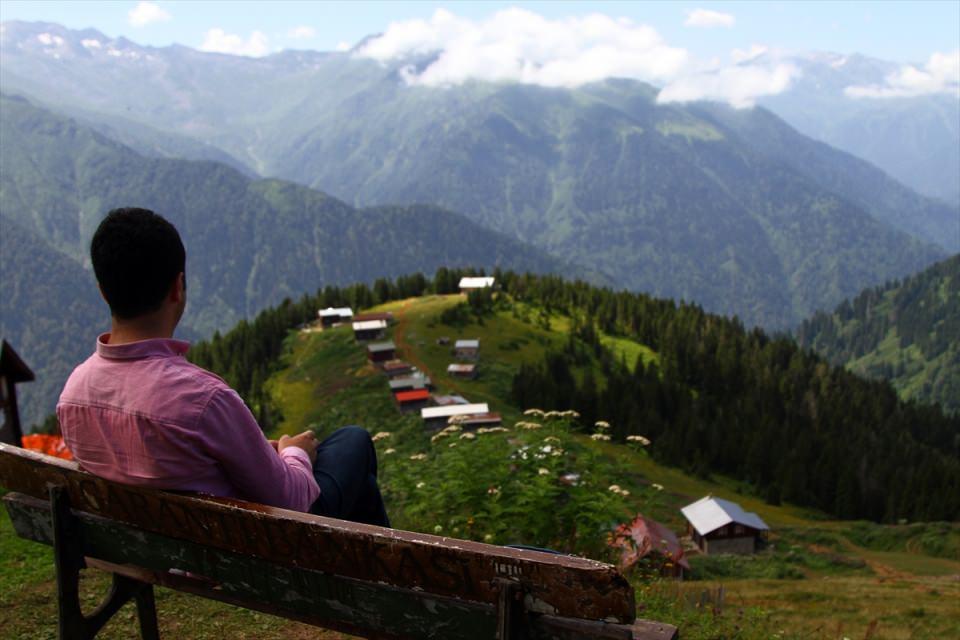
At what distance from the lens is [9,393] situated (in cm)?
2089

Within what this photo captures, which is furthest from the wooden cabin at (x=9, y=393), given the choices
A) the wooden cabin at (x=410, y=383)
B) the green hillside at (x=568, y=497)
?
the wooden cabin at (x=410, y=383)

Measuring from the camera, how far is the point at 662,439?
3652 inches

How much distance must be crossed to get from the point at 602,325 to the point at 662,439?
192ft

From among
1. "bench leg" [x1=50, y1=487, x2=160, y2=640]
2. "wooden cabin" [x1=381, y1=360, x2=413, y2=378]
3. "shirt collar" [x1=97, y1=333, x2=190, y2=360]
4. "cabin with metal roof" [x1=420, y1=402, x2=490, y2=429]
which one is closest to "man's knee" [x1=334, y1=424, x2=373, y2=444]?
"shirt collar" [x1=97, y1=333, x2=190, y2=360]

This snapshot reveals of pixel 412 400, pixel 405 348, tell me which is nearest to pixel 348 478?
pixel 412 400

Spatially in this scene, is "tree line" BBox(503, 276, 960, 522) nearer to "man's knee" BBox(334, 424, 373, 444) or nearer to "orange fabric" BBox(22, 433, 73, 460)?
"orange fabric" BBox(22, 433, 73, 460)

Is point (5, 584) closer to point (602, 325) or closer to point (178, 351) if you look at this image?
point (178, 351)

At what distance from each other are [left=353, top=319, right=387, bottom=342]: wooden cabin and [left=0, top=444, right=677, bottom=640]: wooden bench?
110380 mm

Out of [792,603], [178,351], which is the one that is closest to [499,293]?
[792,603]

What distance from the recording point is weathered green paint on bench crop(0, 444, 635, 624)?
3.79m

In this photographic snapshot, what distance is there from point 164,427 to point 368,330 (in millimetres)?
112382

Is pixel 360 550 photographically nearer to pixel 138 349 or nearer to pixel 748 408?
pixel 138 349

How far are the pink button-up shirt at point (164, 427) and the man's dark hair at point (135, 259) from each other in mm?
315

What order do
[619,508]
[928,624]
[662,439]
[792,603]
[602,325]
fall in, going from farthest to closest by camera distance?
[602,325] < [662,439] < [792,603] < [928,624] < [619,508]
